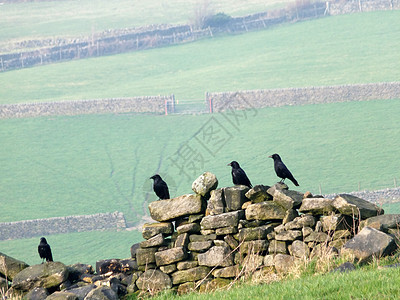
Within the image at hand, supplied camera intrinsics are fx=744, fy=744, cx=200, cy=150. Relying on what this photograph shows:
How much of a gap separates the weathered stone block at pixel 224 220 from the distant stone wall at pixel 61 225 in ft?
88.2

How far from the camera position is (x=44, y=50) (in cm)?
8500

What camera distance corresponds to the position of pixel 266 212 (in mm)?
14359

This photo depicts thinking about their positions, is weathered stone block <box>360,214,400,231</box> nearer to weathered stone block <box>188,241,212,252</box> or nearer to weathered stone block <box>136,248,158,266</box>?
weathered stone block <box>188,241,212,252</box>

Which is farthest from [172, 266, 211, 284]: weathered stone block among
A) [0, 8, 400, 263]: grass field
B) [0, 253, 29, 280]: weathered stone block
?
[0, 8, 400, 263]: grass field

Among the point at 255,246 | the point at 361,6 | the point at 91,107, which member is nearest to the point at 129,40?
the point at 91,107

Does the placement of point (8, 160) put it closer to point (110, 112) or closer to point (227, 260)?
point (110, 112)

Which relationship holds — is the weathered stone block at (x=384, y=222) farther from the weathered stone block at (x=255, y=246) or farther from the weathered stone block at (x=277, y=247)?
the weathered stone block at (x=255, y=246)

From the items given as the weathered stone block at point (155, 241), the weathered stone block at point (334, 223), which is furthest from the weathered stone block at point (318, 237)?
the weathered stone block at point (155, 241)

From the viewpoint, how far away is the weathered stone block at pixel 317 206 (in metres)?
14.0

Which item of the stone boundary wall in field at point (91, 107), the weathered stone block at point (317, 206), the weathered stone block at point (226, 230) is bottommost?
the stone boundary wall in field at point (91, 107)

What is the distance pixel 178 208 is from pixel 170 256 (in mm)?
1004

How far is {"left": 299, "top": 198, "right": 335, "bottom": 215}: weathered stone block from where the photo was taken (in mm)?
13992

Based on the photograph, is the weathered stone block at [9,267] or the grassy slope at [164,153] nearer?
the weathered stone block at [9,267]

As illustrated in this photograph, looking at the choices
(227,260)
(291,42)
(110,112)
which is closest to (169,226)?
(227,260)
